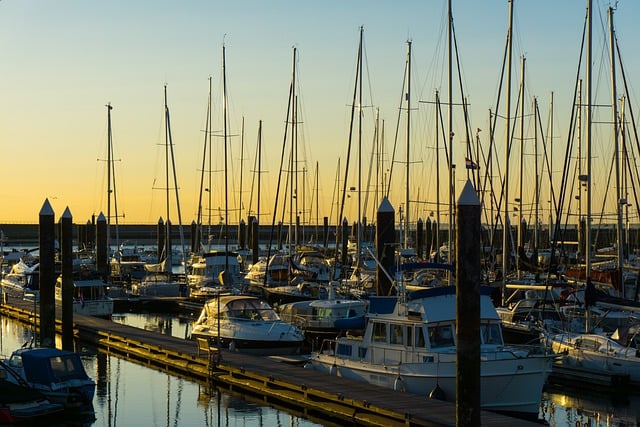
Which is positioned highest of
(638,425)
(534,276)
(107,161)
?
(107,161)

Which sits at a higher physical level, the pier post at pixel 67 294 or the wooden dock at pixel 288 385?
the pier post at pixel 67 294

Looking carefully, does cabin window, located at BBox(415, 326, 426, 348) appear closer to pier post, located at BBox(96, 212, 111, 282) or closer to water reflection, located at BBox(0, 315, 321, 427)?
water reflection, located at BBox(0, 315, 321, 427)

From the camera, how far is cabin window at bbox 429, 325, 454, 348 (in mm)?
25484

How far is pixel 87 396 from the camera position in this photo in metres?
25.8

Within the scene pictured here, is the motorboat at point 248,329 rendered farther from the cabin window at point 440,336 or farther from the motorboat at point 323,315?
the cabin window at point 440,336

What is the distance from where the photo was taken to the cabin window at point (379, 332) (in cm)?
2658

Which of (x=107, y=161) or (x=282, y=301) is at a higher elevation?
(x=107, y=161)

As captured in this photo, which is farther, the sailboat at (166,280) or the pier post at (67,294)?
the sailboat at (166,280)

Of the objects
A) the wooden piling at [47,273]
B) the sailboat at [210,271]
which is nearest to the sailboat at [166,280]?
the sailboat at [210,271]

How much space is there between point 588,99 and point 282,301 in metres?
23.4

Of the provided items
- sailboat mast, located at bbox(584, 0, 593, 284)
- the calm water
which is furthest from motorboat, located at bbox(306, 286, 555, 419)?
sailboat mast, located at bbox(584, 0, 593, 284)

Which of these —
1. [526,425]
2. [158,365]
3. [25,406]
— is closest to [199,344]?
[158,365]

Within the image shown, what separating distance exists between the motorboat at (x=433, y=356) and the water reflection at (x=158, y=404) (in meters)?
2.72

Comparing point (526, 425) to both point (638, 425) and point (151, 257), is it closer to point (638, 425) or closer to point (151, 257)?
point (638, 425)
